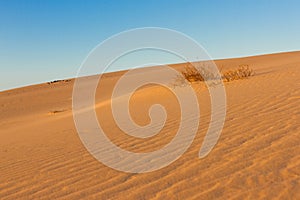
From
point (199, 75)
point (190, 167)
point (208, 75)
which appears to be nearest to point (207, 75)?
point (208, 75)

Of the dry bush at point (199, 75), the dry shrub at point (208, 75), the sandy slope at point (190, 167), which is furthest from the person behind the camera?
the dry bush at point (199, 75)

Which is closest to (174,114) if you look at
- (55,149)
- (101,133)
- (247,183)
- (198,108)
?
(198,108)

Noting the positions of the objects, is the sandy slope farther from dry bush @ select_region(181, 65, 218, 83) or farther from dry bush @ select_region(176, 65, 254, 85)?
dry bush @ select_region(181, 65, 218, 83)

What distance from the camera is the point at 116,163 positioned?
433 cm

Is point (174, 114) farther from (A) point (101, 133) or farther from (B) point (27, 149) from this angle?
(B) point (27, 149)

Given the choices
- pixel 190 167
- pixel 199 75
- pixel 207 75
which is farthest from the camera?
pixel 199 75

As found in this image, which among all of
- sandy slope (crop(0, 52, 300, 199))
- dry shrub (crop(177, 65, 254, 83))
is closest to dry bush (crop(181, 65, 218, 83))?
dry shrub (crop(177, 65, 254, 83))

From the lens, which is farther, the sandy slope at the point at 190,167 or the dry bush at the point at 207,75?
the dry bush at the point at 207,75

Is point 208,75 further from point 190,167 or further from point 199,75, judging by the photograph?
point 190,167

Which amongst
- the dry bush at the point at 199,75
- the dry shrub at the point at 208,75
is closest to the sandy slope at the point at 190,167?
the dry shrub at the point at 208,75

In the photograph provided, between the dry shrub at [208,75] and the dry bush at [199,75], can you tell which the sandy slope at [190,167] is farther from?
the dry bush at [199,75]

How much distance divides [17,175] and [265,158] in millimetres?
3210

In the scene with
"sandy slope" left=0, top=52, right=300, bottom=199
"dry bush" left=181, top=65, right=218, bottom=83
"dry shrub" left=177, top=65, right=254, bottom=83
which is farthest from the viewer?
"dry bush" left=181, top=65, right=218, bottom=83

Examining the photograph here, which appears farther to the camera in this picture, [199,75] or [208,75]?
[199,75]
